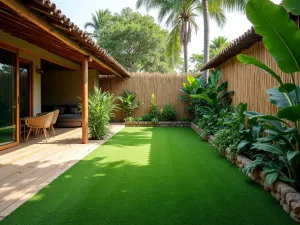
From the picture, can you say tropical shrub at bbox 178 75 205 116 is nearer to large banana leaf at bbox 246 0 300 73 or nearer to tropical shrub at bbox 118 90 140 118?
tropical shrub at bbox 118 90 140 118

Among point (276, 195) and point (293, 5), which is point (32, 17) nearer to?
point (293, 5)

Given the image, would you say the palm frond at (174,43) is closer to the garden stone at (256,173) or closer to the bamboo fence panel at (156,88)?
the bamboo fence panel at (156,88)

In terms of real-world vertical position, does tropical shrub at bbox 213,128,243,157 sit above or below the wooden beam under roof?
below

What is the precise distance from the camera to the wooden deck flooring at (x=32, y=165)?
3.00 metres

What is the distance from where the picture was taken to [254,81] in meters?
5.26

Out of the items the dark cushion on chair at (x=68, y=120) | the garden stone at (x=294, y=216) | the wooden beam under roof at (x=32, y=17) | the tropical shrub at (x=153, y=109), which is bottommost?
the garden stone at (x=294, y=216)

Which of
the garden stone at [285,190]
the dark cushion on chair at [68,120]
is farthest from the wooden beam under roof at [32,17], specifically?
the dark cushion on chair at [68,120]

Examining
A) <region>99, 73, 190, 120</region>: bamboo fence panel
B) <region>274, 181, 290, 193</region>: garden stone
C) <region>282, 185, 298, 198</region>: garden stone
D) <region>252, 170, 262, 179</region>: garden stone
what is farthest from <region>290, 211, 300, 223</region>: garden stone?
<region>99, 73, 190, 120</region>: bamboo fence panel

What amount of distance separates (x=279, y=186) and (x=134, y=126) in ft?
28.5

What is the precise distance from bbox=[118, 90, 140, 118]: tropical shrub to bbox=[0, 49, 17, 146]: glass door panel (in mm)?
6059

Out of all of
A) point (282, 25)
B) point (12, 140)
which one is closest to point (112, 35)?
point (12, 140)

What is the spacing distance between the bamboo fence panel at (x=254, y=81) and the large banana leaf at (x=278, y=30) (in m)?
1.09

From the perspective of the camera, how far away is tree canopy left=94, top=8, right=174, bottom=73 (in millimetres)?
21062

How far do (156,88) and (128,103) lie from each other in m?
1.64
